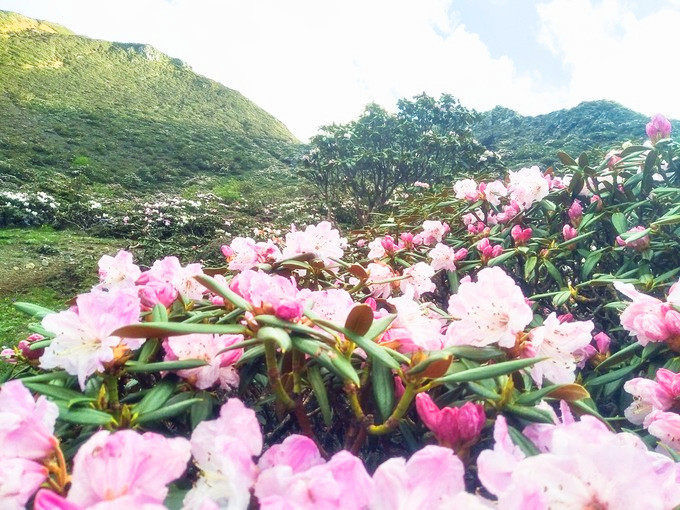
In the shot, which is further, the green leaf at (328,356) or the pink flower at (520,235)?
the pink flower at (520,235)

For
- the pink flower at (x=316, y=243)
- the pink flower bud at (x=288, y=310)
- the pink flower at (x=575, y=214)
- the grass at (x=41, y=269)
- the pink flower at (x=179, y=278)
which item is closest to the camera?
the pink flower bud at (x=288, y=310)

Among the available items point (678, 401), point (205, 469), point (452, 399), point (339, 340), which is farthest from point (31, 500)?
point (678, 401)

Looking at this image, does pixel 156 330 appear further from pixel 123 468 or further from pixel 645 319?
pixel 645 319

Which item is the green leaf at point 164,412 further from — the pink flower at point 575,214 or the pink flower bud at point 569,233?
the pink flower at point 575,214

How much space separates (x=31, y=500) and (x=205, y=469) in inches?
7.3

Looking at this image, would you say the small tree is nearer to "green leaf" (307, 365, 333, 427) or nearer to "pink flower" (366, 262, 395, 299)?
"pink flower" (366, 262, 395, 299)

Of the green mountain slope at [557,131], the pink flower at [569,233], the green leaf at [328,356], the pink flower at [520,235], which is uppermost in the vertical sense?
the green mountain slope at [557,131]

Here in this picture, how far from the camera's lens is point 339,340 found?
70 cm

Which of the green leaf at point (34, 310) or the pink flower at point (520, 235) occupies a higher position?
the pink flower at point (520, 235)

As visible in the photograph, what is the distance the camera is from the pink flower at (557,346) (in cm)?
73

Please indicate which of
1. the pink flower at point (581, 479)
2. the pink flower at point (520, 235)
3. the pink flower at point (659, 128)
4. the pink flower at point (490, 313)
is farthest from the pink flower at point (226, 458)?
the pink flower at point (659, 128)

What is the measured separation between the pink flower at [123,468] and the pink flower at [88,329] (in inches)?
8.0

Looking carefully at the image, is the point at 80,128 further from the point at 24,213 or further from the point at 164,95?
the point at 24,213

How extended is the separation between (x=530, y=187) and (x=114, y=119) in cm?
1791
